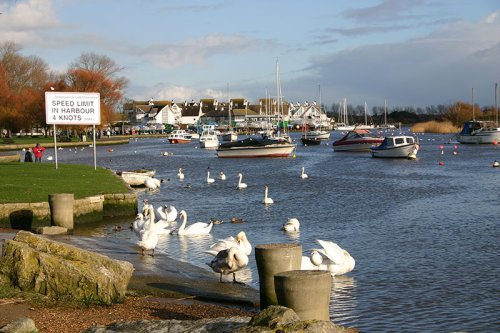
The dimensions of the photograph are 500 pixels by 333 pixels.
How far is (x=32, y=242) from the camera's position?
12.9m

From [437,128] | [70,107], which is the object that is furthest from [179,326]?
[437,128]

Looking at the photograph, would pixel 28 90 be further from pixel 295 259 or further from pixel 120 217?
pixel 295 259

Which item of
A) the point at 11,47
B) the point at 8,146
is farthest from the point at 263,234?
the point at 11,47

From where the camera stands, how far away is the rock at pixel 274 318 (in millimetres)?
8094

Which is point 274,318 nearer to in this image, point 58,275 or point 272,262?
point 272,262

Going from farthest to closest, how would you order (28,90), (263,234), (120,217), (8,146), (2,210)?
1. (28,90)
2. (8,146)
3. (120,217)
4. (263,234)
5. (2,210)

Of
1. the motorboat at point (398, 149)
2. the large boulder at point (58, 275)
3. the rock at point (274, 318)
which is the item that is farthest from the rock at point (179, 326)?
the motorboat at point (398, 149)

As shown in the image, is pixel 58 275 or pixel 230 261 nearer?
pixel 58 275

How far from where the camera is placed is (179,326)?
9086mm

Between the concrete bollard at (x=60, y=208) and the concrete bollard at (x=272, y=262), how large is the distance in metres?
10.7

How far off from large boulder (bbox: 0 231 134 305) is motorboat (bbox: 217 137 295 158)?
61.5 metres

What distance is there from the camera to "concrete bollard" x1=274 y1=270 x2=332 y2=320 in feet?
33.8

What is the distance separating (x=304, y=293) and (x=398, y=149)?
205 feet

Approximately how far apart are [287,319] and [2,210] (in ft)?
53.8
